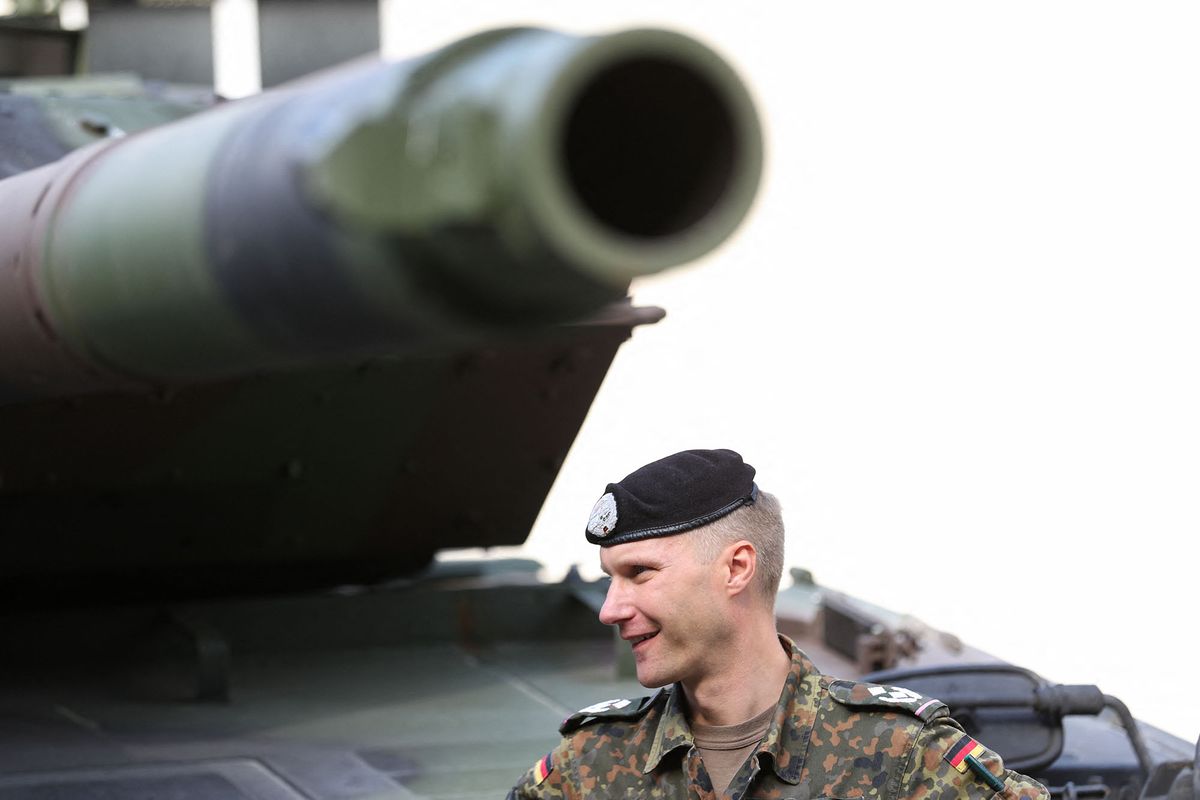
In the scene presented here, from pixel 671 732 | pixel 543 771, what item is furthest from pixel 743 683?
pixel 543 771

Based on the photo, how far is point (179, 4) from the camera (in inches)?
261

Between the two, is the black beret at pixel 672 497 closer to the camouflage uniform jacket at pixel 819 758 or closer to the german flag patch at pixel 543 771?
the camouflage uniform jacket at pixel 819 758

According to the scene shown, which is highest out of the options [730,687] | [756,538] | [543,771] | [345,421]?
[756,538]

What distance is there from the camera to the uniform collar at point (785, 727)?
10.3ft

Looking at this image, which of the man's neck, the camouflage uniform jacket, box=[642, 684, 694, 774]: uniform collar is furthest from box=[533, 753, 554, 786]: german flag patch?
the man's neck

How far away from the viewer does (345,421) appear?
5.49 meters

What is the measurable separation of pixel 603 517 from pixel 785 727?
0.47 metres

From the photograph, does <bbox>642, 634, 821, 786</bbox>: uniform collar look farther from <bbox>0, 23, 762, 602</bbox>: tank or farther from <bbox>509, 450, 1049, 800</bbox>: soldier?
<bbox>0, 23, 762, 602</bbox>: tank

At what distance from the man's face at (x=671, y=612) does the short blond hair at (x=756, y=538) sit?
0.02 m

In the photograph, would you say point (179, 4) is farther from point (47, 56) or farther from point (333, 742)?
point (333, 742)

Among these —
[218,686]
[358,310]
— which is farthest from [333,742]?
[358,310]

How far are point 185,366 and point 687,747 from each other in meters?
1.25

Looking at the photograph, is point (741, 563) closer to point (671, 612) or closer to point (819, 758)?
point (671, 612)

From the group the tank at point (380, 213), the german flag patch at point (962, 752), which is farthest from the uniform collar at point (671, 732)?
the tank at point (380, 213)
